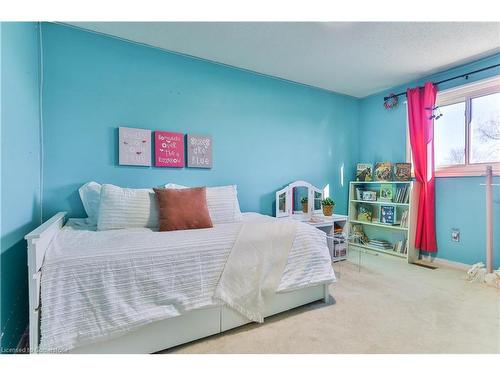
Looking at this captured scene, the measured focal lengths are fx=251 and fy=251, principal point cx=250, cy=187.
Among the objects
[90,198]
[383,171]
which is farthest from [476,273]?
[90,198]

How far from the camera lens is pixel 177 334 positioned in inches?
56.3

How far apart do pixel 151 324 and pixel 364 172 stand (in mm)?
3316

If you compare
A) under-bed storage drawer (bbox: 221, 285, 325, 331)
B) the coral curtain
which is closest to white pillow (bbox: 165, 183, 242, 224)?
under-bed storage drawer (bbox: 221, 285, 325, 331)

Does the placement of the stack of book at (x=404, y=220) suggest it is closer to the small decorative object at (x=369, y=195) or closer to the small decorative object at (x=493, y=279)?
the small decorative object at (x=369, y=195)

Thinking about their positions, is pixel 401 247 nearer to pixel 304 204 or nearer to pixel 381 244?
pixel 381 244

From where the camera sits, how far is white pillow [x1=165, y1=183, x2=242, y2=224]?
2.29 meters

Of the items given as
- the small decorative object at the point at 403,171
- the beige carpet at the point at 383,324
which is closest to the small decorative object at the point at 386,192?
the small decorative object at the point at 403,171

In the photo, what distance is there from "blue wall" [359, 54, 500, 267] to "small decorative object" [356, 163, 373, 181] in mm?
221

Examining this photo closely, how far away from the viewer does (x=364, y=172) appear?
3643 millimetres

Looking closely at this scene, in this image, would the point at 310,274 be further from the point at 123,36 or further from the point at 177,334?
the point at 123,36

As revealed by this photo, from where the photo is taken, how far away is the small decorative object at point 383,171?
11.1 feet

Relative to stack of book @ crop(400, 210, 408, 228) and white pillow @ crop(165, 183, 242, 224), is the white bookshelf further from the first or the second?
white pillow @ crop(165, 183, 242, 224)

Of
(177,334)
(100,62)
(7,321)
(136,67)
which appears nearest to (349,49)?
(136,67)

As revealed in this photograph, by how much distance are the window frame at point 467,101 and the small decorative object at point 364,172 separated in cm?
76
